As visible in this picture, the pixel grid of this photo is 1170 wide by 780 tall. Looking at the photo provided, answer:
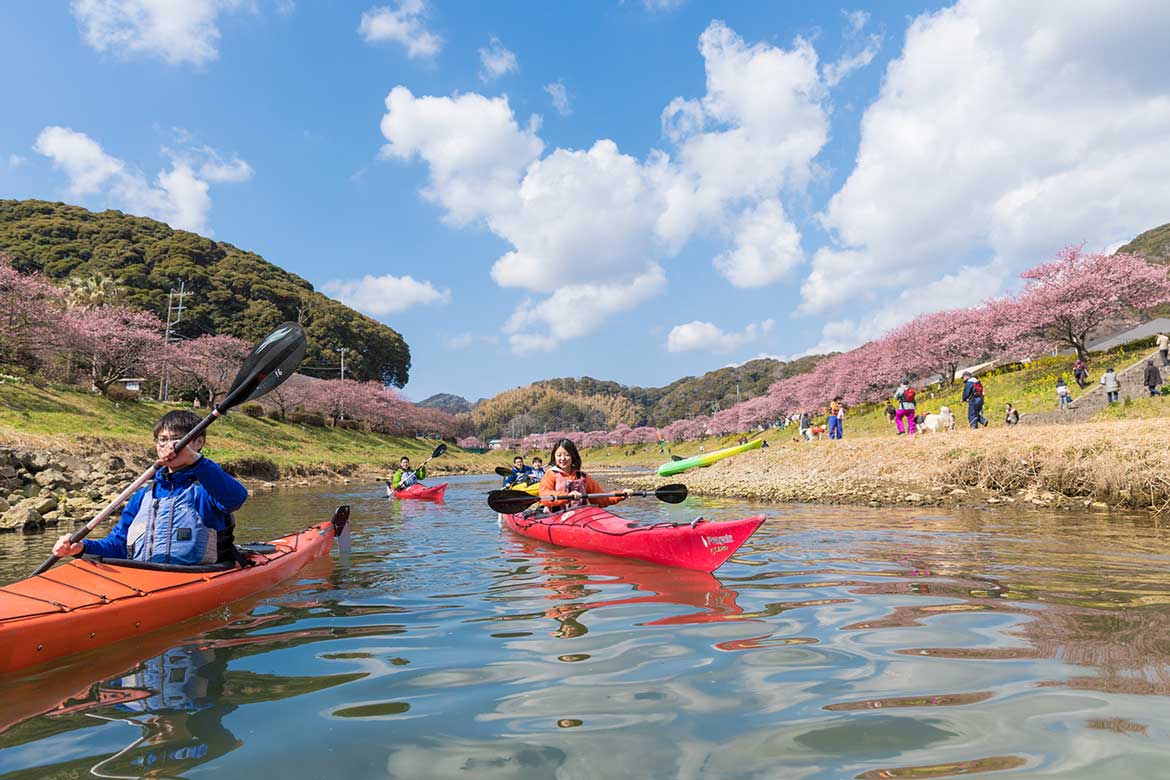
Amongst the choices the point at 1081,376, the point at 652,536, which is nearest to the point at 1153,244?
the point at 1081,376

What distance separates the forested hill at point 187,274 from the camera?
183 feet

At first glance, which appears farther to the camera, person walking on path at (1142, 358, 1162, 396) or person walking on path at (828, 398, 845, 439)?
person walking on path at (828, 398, 845, 439)

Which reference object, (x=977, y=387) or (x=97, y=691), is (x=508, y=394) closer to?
(x=977, y=387)

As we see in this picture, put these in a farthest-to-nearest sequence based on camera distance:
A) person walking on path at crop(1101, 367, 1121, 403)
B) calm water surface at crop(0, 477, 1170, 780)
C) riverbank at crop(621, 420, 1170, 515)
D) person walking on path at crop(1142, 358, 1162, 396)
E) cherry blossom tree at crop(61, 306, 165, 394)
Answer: cherry blossom tree at crop(61, 306, 165, 394)
person walking on path at crop(1101, 367, 1121, 403)
person walking on path at crop(1142, 358, 1162, 396)
riverbank at crop(621, 420, 1170, 515)
calm water surface at crop(0, 477, 1170, 780)

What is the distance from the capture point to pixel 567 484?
9.01 m

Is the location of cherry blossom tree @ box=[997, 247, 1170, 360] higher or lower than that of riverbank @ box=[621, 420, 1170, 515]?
higher

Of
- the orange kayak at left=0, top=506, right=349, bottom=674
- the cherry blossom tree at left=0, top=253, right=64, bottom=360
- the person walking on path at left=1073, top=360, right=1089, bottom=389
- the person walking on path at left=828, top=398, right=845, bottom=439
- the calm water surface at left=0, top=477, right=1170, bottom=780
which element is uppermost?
the cherry blossom tree at left=0, top=253, right=64, bottom=360

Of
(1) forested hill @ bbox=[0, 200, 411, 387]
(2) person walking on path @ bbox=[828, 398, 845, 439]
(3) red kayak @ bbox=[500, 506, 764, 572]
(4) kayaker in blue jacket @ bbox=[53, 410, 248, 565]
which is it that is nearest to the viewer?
(4) kayaker in blue jacket @ bbox=[53, 410, 248, 565]

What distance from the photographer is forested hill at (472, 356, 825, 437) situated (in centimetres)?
12381

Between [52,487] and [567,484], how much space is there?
12452 millimetres

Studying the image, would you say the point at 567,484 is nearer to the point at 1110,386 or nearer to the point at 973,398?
the point at 973,398

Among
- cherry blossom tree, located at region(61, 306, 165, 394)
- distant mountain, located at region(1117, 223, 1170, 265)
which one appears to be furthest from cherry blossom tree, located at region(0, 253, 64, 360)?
distant mountain, located at region(1117, 223, 1170, 265)

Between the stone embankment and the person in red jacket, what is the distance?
28.5ft

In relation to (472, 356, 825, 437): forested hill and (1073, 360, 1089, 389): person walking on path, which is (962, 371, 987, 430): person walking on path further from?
(472, 356, 825, 437): forested hill
